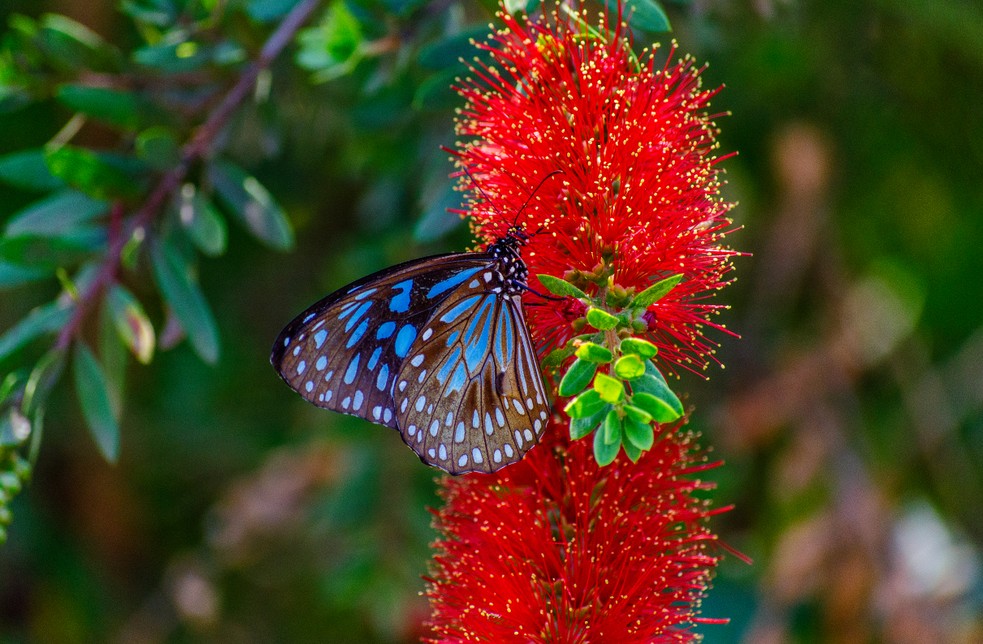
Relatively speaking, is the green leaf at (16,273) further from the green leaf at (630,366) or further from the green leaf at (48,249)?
the green leaf at (630,366)

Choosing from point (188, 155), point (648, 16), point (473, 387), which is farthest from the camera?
point (188, 155)

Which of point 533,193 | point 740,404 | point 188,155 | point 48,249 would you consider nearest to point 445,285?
point 533,193

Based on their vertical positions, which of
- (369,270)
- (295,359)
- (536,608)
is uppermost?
(295,359)

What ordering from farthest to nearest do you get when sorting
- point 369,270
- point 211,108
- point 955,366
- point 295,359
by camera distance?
1. point 955,366
2. point 369,270
3. point 211,108
4. point 295,359

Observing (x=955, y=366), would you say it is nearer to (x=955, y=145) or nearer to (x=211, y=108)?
(x=955, y=145)

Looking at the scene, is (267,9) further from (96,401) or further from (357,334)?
(96,401)

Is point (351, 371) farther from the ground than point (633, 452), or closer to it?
closer to it

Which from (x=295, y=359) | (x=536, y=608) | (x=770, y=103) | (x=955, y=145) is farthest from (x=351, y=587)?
(x=955, y=145)
